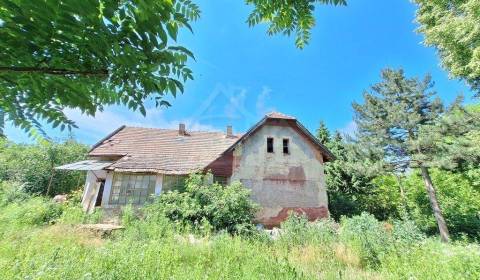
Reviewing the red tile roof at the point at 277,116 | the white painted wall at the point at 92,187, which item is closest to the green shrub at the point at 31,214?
the white painted wall at the point at 92,187

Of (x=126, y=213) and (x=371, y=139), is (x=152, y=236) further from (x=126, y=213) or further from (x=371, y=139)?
(x=371, y=139)

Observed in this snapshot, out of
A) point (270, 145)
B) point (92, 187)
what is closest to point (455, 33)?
point (270, 145)

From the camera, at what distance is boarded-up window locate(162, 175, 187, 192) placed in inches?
599

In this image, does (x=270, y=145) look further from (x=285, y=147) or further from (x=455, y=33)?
(x=455, y=33)

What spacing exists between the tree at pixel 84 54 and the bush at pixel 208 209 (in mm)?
9182

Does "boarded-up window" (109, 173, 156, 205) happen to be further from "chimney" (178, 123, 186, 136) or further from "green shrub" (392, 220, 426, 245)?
"green shrub" (392, 220, 426, 245)

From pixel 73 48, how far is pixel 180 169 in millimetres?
14538

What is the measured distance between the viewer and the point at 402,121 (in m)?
15.9

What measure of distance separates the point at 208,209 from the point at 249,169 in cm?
489

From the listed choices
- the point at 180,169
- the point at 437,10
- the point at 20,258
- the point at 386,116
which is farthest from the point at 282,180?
the point at 20,258

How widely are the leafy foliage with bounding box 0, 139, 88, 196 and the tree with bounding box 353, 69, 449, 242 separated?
24.2 m

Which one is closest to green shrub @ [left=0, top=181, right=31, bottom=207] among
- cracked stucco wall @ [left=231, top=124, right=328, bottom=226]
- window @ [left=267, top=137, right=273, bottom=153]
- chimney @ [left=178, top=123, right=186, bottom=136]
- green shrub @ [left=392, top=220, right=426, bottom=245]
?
chimney @ [left=178, top=123, right=186, bottom=136]

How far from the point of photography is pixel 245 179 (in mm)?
15156

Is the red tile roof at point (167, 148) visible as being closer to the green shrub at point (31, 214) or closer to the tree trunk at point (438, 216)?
the green shrub at point (31, 214)
